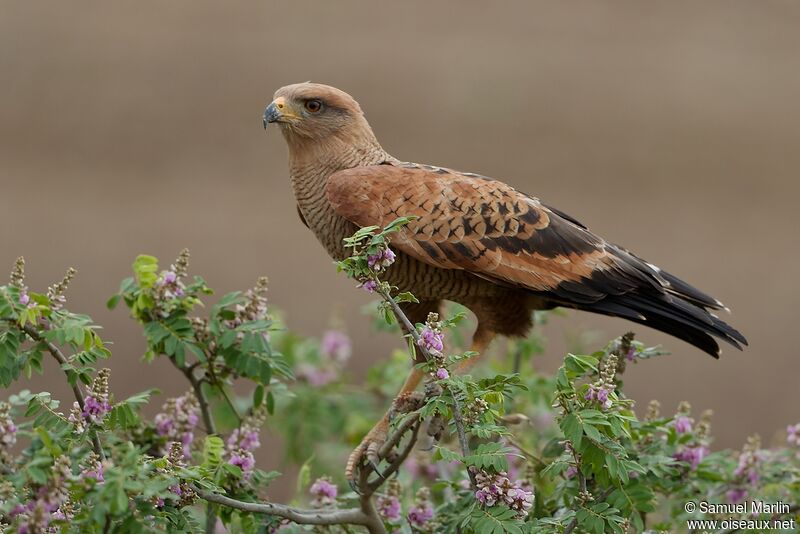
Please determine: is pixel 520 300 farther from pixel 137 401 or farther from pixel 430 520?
pixel 137 401

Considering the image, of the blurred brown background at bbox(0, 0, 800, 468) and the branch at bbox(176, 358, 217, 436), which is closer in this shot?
the branch at bbox(176, 358, 217, 436)

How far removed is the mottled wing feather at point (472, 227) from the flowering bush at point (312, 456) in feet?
1.54

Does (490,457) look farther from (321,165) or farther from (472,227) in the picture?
(321,165)

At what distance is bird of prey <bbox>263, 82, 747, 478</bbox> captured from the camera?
3973 millimetres

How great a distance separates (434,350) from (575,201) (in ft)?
35.5

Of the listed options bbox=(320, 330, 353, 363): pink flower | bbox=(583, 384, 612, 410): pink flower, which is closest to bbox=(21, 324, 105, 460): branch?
bbox=(583, 384, 612, 410): pink flower

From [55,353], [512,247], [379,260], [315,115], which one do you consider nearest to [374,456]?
[512,247]

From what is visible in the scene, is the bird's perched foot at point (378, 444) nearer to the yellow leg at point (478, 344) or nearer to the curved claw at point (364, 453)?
the curved claw at point (364, 453)

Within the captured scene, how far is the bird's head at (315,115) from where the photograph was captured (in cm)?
435

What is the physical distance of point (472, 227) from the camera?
402 cm

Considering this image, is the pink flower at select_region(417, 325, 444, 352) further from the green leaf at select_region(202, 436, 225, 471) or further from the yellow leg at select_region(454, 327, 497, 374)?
the yellow leg at select_region(454, 327, 497, 374)

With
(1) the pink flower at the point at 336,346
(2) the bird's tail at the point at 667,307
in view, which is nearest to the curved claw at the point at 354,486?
(2) the bird's tail at the point at 667,307

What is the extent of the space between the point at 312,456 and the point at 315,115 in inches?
53.9

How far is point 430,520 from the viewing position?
11.4 feet
